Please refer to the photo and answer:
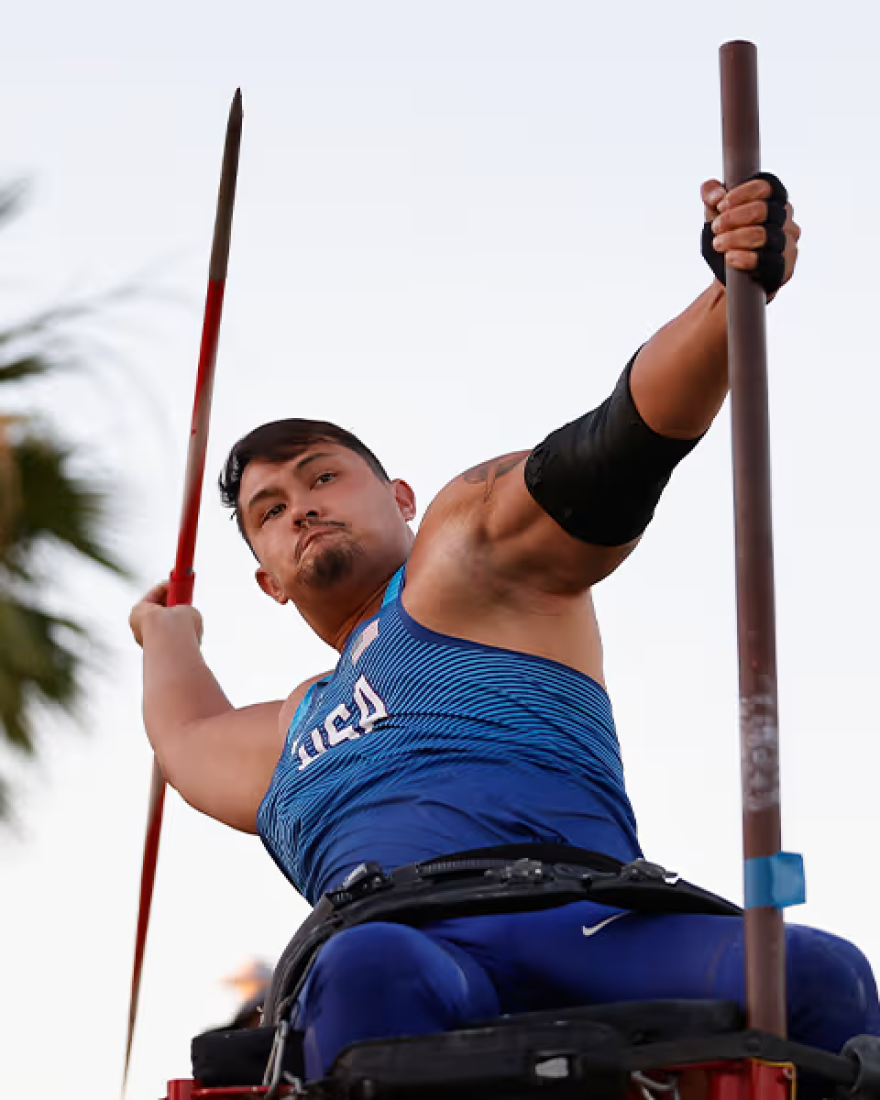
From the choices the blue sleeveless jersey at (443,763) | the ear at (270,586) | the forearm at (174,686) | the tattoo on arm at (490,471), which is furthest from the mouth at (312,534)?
the forearm at (174,686)

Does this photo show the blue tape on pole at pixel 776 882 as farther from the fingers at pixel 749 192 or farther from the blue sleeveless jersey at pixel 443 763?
the fingers at pixel 749 192

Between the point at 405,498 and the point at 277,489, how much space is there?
23.2 inches

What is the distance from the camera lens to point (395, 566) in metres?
5.19

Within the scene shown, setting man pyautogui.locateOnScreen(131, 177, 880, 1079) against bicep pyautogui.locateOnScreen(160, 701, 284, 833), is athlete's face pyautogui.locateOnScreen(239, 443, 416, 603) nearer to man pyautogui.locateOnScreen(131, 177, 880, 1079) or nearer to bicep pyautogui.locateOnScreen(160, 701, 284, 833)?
man pyautogui.locateOnScreen(131, 177, 880, 1079)

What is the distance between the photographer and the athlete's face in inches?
203

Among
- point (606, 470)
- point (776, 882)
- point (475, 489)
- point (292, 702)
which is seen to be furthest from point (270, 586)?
point (776, 882)

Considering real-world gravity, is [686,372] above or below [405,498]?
below

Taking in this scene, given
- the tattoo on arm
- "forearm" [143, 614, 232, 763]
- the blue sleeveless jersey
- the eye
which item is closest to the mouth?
the eye

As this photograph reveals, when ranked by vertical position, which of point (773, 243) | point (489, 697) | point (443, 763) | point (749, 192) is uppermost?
point (749, 192)

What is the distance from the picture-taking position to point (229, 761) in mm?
5637

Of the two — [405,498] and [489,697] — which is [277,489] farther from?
[489,697]

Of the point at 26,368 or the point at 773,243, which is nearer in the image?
the point at 773,243

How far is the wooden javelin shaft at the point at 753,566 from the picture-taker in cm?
330

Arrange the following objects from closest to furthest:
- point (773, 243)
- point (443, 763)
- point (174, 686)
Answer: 1. point (773, 243)
2. point (443, 763)
3. point (174, 686)
